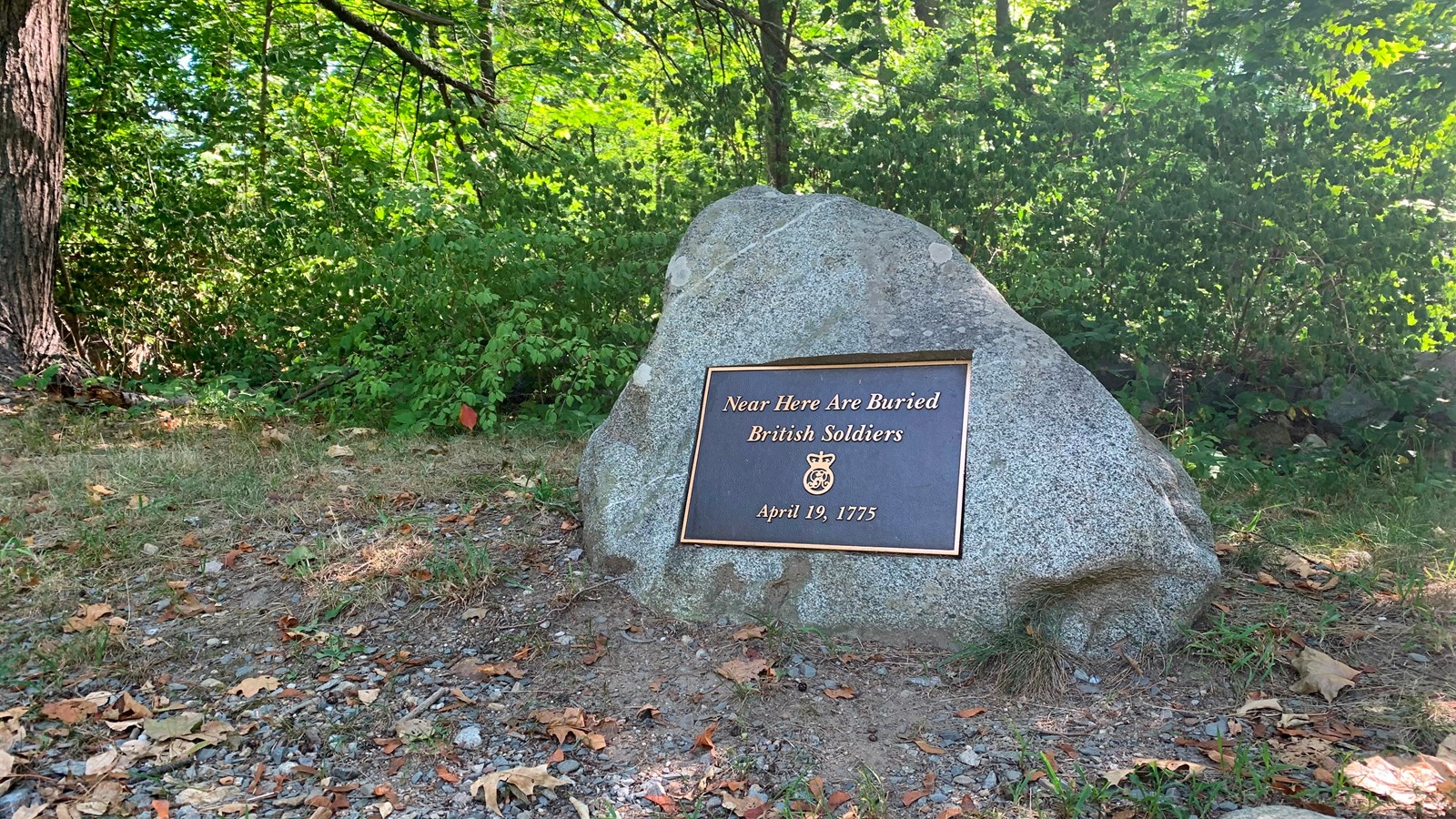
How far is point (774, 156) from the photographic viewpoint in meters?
6.85

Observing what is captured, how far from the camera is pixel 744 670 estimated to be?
123 inches

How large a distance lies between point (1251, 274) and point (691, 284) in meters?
3.50

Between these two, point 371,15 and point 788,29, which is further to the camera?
point 371,15

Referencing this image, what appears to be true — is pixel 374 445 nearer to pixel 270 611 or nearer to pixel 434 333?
pixel 434 333

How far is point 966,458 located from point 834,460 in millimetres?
475

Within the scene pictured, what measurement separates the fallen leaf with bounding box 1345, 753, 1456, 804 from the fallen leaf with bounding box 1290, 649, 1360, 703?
0.39 meters

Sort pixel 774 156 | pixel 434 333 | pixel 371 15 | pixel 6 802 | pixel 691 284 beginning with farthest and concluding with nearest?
pixel 371 15, pixel 774 156, pixel 434 333, pixel 691 284, pixel 6 802

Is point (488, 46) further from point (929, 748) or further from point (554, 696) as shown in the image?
point (929, 748)

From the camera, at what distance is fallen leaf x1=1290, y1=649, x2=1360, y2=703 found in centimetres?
289

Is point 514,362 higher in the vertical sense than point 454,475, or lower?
higher

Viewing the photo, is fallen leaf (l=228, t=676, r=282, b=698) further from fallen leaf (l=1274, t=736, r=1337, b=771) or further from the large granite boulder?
fallen leaf (l=1274, t=736, r=1337, b=771)

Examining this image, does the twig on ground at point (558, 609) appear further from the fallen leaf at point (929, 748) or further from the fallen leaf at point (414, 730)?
the fallen leaf at point (929, 748)

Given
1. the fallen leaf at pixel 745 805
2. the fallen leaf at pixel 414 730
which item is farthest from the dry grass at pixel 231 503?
the fallen leaf at pixel 745 805

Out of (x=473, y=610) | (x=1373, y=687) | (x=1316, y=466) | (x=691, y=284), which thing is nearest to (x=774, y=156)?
(x=691, y=284)
